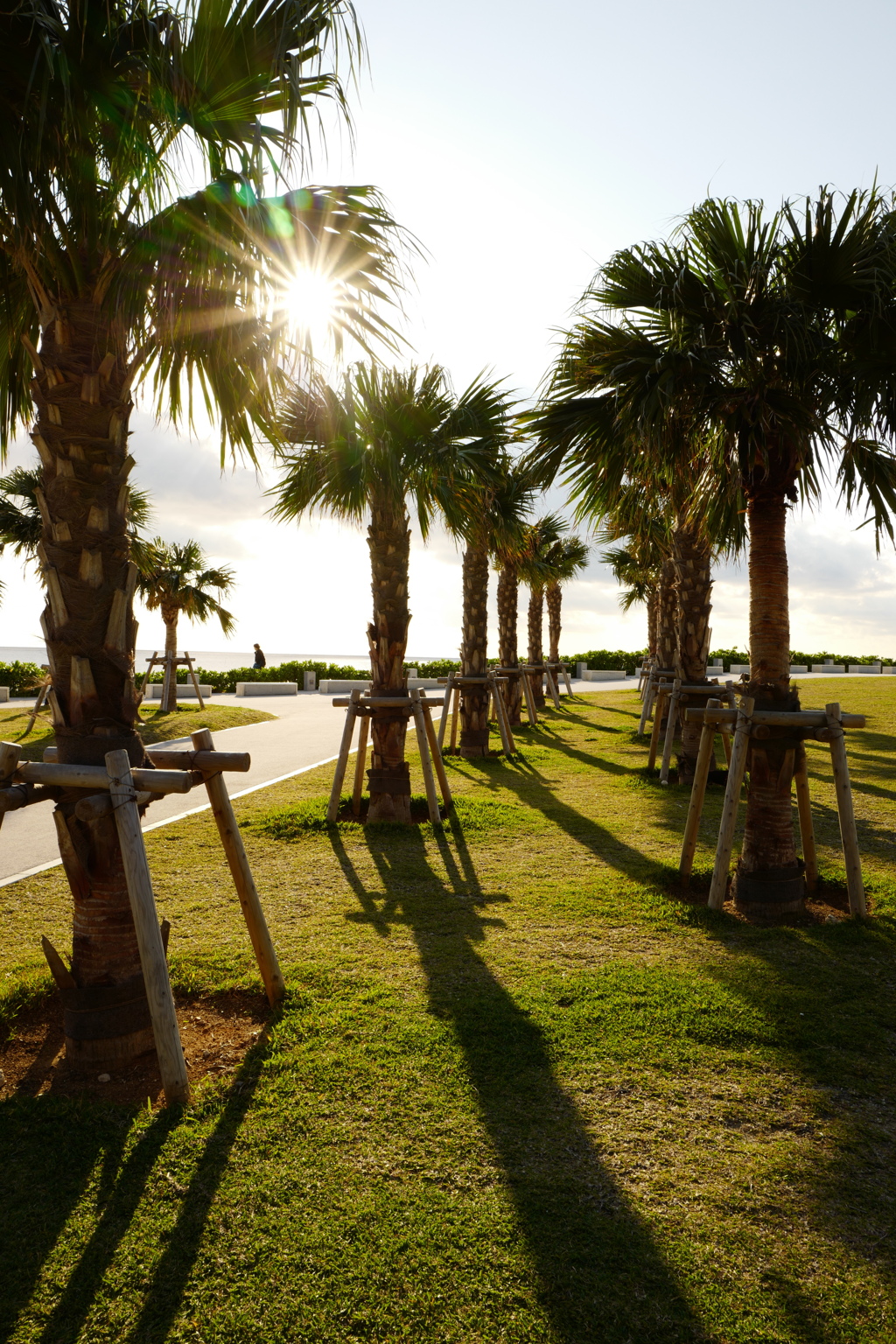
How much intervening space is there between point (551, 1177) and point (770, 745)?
13.7 feet

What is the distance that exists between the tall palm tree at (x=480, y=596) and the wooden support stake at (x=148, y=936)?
1070 centimetres

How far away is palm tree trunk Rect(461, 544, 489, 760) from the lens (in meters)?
15.4

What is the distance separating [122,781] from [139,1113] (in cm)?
157

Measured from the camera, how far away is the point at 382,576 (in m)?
9.91

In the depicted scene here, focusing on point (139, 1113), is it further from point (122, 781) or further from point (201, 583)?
point (201, 583)

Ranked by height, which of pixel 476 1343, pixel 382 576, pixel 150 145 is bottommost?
pixel 476 1343

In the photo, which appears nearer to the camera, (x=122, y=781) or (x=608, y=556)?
(x=122, y=781)

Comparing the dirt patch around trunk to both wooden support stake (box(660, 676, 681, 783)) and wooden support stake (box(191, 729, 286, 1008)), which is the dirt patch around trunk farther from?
wooden support stake (box(660, 676, 681, 783))

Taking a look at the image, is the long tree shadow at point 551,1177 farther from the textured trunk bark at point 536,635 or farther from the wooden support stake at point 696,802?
the textured trunk bark at point 536,635

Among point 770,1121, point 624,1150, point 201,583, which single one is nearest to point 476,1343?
point 624,1150

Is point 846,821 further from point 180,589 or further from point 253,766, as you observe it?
point 180,589

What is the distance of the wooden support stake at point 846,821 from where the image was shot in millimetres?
6102

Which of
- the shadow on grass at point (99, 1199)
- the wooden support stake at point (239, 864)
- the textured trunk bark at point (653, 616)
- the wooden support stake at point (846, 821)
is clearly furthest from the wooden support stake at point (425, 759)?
the textured trunk bark at point (653, 616)

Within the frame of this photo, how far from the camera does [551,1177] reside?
10.6ft
